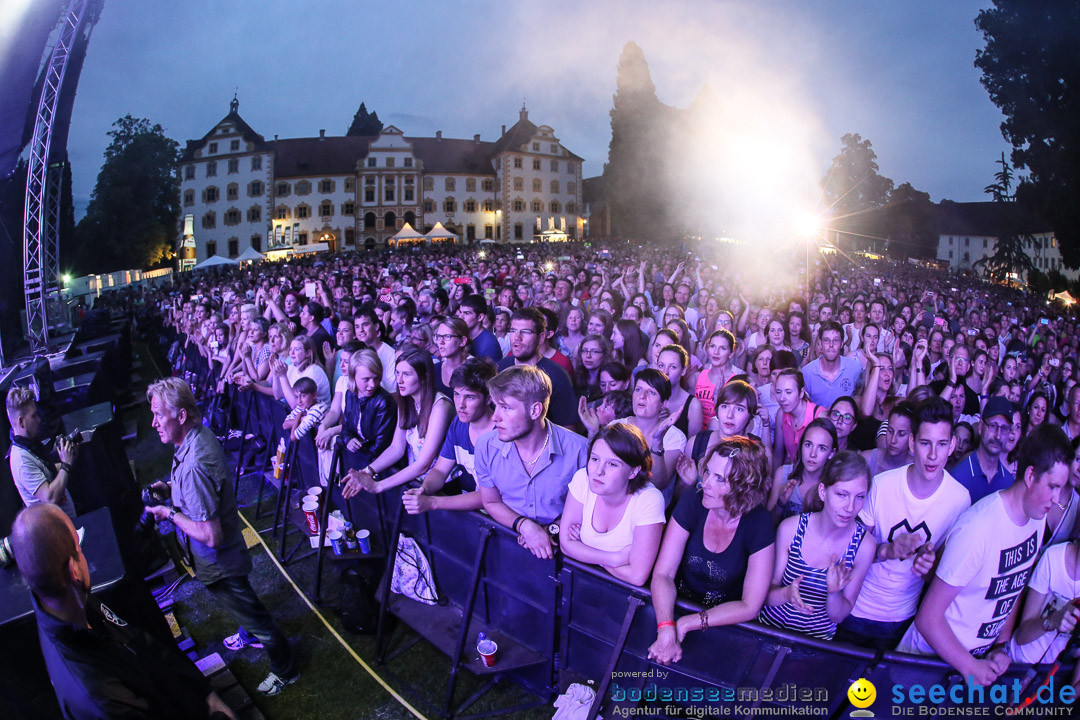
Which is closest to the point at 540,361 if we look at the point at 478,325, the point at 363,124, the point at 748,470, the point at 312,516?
the point at 478,325

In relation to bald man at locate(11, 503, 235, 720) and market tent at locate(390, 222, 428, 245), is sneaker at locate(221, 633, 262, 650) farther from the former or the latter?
market tent at locate(390, 222, 428, 245)

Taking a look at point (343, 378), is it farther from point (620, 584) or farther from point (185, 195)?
point (185, 195)

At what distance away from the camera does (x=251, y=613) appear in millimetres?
3900

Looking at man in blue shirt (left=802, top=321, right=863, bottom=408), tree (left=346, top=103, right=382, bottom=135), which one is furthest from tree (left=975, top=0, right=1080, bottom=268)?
tree (left=346, top=103, right=382, bottom=135)

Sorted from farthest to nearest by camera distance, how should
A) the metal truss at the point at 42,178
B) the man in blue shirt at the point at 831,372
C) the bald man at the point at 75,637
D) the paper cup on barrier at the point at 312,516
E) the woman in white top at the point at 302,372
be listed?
1. the metal truss at the point at 42,178
2. the woman in white top at the point at 302,372
3. the man in blue shirt at the point at 831,372
4. the paper cup on barrier at the point at 312,516
5. the bald man at the point at 75,637

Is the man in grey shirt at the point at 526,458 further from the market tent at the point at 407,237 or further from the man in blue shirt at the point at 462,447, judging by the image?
the market tent at the point at 407,237

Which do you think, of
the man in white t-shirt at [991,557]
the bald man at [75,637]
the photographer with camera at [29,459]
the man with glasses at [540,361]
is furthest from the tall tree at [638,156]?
the bald man at [75,637]

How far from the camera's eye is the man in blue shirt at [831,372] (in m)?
5.68

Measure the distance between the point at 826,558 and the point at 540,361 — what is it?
8.97 ft

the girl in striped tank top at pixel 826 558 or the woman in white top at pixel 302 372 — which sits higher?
the woman in white top at pixel 302 372

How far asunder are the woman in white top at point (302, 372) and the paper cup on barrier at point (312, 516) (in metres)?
1.20

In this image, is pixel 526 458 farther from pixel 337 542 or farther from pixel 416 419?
pixel 337 542

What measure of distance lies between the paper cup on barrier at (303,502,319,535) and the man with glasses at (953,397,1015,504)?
4.74m

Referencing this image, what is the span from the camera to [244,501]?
7.10 metres
